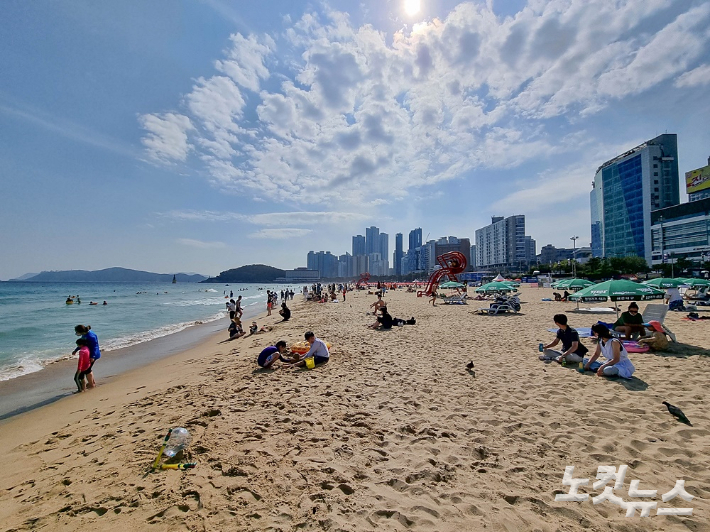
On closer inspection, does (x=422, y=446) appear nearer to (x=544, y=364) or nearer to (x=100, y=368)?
(x=544, y=364)

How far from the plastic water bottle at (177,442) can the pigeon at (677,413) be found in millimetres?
5994

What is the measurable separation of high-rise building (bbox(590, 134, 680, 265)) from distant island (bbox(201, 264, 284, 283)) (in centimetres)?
15346

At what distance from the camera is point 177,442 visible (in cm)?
354

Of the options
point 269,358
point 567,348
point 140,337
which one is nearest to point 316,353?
point 269,358

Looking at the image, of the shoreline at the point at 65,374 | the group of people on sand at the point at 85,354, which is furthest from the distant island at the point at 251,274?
the group of people on sand at the point at 85,354

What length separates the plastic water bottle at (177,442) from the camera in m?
3.45

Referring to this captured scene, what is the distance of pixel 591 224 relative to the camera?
106 metres

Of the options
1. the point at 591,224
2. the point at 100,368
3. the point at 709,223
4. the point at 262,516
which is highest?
the point at 591,224

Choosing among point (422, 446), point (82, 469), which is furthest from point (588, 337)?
point (82, 469)

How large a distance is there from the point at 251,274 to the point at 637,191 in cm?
17865

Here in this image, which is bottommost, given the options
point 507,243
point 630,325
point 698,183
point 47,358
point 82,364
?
point 47,358

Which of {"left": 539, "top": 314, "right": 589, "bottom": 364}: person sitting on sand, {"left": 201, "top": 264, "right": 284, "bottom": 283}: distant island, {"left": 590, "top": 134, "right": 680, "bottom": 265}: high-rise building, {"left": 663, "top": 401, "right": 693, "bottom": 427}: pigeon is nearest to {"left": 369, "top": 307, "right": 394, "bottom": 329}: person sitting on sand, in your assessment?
{"left": 539, "top": 314, "right": 589, "bottom": 364}: person sitting on sand

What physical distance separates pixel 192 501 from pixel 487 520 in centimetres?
250

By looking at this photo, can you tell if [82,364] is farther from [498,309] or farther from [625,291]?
[498,309]
